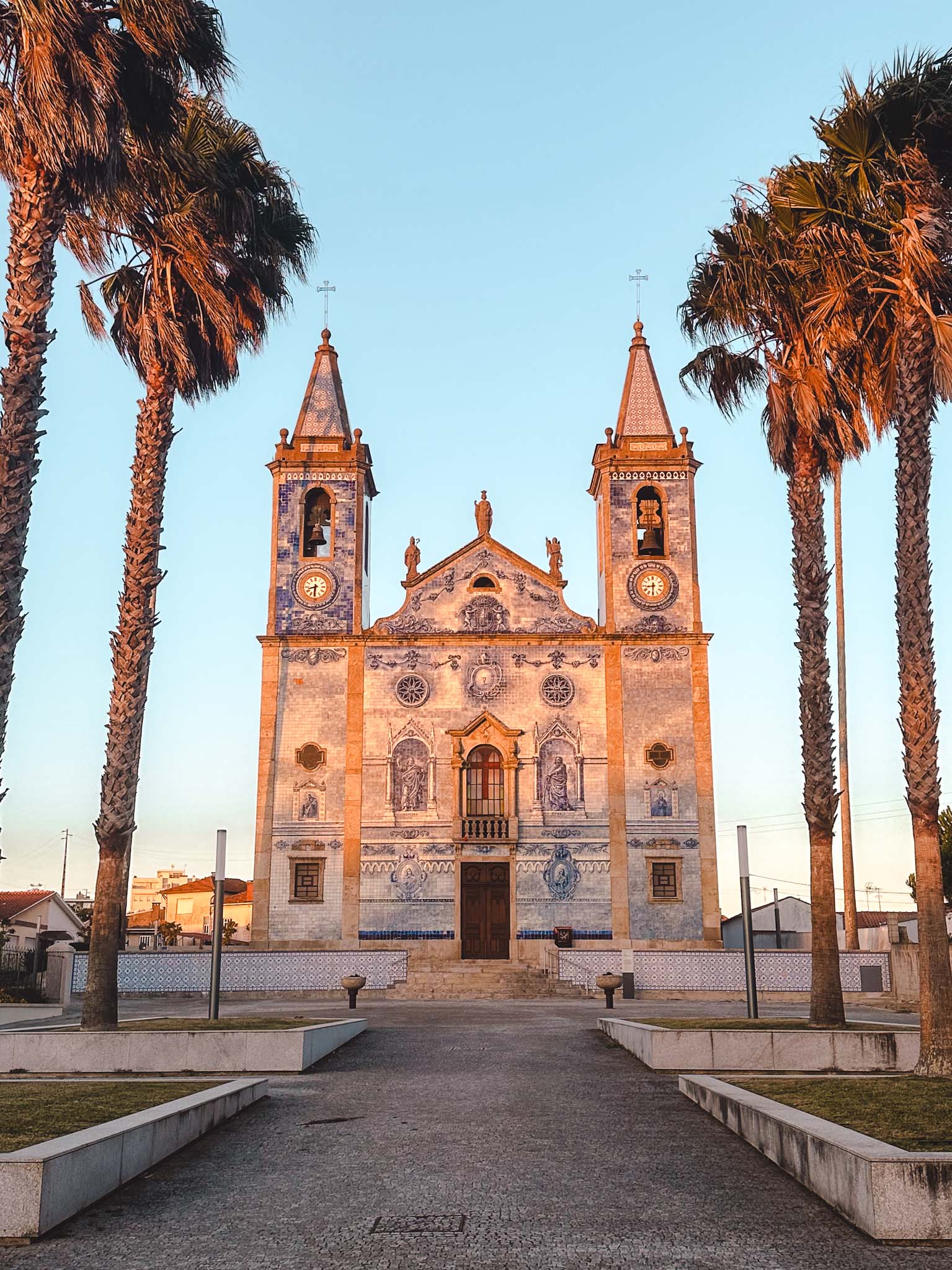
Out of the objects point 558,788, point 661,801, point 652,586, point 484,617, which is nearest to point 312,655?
point 484,617

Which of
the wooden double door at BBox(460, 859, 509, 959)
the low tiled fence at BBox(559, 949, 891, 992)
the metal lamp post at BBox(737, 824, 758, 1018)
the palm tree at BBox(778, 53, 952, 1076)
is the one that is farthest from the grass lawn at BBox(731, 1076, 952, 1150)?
the wooden double door at BBox(460, 859, 509, 959)

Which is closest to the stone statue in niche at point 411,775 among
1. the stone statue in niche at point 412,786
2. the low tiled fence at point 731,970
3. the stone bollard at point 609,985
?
the stone statue in niche at point 412,786

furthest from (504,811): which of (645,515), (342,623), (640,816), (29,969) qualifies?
(29,969)

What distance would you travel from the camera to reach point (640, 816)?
3547cm

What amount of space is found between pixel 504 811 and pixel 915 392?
24.5m

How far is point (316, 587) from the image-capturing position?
124ft

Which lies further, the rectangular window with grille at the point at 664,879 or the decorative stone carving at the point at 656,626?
the decorative stone carving at the point at 656,626

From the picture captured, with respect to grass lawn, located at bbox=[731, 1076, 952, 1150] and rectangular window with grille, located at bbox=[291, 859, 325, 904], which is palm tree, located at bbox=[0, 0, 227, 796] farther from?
rectangular window with grille, located at bbox=[291, 859, 325, 904]

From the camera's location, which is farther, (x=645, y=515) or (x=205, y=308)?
(x=645, y=515)

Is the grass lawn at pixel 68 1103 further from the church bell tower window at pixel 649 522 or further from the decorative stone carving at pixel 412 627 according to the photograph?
the church bell tower window at pixel 649 522

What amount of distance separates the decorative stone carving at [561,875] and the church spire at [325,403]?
1473 cm

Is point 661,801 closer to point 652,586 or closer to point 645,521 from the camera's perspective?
point 652,586

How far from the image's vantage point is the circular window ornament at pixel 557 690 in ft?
120

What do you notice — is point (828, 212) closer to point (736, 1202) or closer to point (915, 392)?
point (915, 392)
